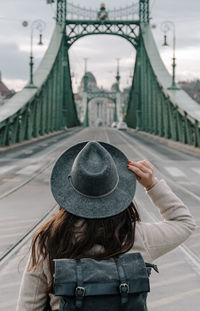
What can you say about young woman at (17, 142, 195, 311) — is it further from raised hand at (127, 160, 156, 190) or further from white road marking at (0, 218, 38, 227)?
white road marking at (0, 218, 38, 227)

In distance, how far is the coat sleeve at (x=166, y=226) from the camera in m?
2.41

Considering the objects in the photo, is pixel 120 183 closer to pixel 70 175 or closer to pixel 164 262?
pixel 70 175

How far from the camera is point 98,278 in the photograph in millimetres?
2020

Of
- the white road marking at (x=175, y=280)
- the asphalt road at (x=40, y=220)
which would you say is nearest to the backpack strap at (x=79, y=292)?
the asphalt road at (x=40, y=220)

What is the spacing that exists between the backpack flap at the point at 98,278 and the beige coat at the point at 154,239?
0.22m

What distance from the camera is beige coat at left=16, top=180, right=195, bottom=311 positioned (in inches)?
88.2

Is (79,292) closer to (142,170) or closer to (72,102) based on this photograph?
(142,170)

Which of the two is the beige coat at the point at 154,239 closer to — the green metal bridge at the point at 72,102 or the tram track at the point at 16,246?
the tram track at the point at 16,246

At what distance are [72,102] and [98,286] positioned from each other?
65.4 m

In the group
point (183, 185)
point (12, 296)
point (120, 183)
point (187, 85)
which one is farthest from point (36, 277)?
point (187, 85)

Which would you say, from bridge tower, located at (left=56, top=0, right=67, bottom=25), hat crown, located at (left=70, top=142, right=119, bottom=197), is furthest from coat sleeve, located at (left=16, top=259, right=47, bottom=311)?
bridge tower, located at (left=56, top=0, right=67, bottom=25)

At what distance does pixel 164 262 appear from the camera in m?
6.49

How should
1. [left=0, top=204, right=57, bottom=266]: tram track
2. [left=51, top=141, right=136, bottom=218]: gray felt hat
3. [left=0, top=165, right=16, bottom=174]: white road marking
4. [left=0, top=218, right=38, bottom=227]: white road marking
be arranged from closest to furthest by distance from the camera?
1. [left=51, top=141, right=136, bottom=218]: gray felt hat
2. [left=0, top=204, right=57, bottom=266]: tram track
3. [left=0, top=218, right=38, bottom=227]: white road marking
4. [left=0, top=165, right=16, bottom=174]: white road marking

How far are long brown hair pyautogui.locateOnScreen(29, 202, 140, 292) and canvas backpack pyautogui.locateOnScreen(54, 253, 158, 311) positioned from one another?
6.1 inches
